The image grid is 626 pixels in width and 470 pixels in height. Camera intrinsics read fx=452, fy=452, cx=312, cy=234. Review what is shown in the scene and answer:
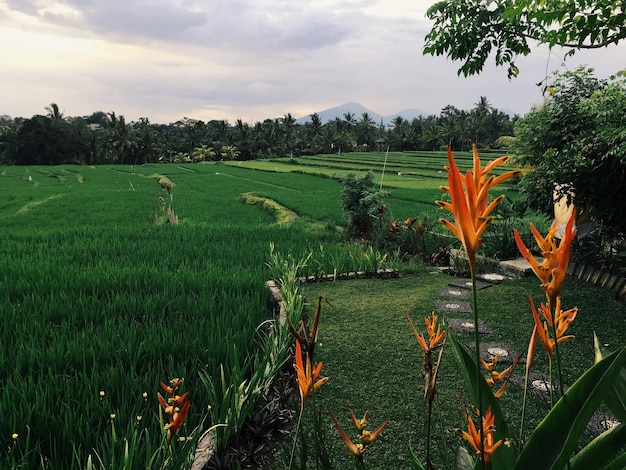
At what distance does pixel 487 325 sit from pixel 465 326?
21 centimetres

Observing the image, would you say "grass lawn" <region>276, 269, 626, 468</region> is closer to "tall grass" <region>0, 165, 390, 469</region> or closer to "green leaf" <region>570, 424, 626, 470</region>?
"green leaf" <region>570, 424, 626, 470</region>

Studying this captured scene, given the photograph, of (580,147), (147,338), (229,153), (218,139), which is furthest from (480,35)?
(218,139)

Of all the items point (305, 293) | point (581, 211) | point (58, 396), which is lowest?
point (305, 293)

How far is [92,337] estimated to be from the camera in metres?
2.94

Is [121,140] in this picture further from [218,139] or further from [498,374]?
[498,374]

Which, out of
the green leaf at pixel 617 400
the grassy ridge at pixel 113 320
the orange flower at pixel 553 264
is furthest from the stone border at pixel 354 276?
the orange flower at pixel 553 264

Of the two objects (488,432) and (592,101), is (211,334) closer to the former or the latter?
(488,432)

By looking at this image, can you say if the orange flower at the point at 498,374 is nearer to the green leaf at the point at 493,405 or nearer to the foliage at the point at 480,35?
the green leaf at the point at 493,405

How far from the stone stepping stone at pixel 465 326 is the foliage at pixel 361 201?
331cm

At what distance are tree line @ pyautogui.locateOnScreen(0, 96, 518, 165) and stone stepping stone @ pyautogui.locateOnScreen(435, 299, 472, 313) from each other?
34.5m

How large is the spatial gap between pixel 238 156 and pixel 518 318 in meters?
47.4

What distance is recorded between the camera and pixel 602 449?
2.98 ft

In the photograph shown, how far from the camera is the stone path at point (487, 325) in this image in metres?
2.44

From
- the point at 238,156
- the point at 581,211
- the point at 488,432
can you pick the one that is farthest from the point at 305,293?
the point at 238,156
